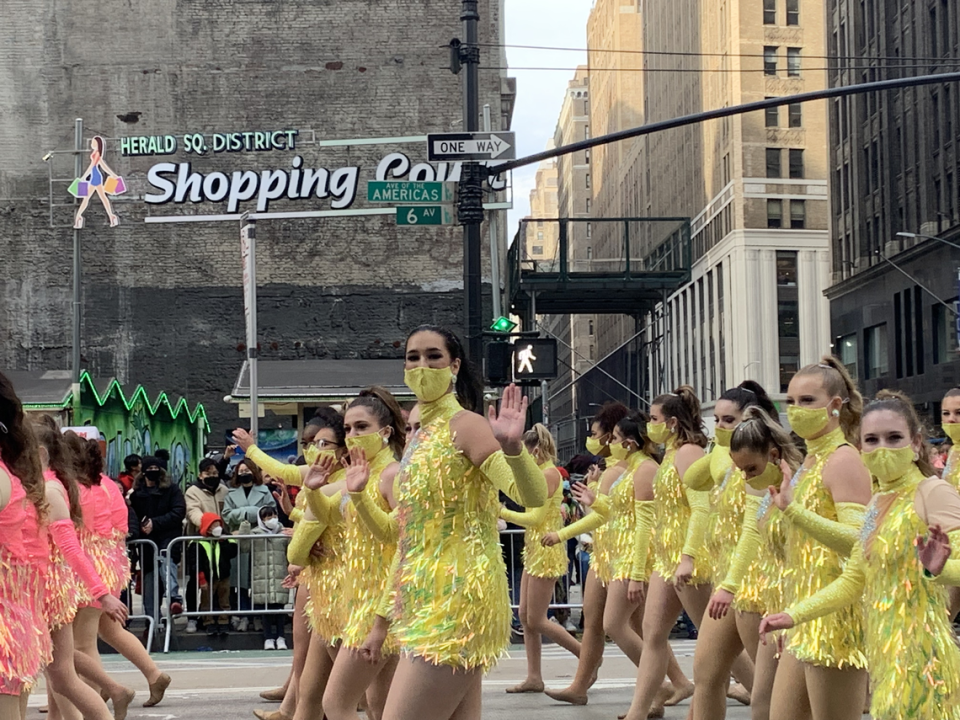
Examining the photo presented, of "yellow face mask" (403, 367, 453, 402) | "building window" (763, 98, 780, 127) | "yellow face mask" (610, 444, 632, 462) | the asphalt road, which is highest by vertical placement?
"building window" (763, 98, 780, 127)

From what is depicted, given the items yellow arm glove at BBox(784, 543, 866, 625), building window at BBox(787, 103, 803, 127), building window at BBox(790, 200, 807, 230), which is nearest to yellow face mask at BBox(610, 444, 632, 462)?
yellow arm glove at BBox(784, 543, 866, 625)

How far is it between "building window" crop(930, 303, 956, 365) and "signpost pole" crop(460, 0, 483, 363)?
115 feet

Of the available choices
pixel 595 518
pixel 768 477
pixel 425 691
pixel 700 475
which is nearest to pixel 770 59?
pixel 595 518

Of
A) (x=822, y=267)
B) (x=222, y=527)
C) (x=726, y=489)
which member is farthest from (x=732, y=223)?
(x=726, y=489)

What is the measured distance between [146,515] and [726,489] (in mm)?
7699

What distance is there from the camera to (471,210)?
1455cm

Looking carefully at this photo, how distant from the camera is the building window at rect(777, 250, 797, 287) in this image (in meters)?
73.8

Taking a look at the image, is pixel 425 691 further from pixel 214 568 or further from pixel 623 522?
pixel 214 568

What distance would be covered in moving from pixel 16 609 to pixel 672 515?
4606mm

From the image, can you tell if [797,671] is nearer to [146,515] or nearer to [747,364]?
[146,515]

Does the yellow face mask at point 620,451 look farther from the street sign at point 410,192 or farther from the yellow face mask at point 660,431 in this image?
the street sign at point 410,192

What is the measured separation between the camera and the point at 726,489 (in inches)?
300

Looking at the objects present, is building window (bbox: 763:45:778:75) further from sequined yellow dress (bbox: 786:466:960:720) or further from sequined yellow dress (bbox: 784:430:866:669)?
sequined yellow dress (bbox: 786:466:960:720)

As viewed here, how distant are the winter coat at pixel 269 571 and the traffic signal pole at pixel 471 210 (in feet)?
8.59
